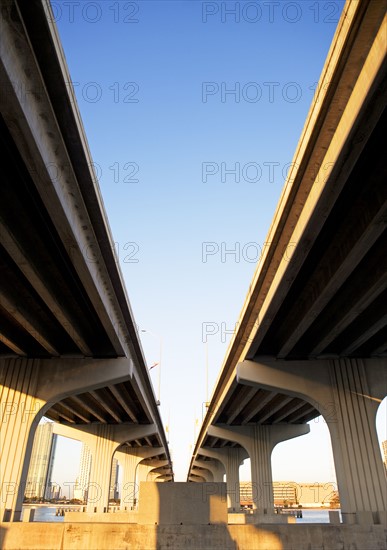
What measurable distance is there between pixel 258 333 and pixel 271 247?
208 inches

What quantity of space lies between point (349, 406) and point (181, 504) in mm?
8639

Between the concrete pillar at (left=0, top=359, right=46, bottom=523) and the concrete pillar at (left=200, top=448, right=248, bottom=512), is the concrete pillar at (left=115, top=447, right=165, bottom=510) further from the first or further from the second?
the concrete pillar at (left=0, top=359, right=46, bottom=523)

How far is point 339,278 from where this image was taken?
14.5 meters

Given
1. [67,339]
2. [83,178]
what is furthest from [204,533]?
[83,178]

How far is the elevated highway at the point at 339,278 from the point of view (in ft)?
28.9

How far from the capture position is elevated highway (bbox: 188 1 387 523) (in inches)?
347

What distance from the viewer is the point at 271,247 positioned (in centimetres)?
1551

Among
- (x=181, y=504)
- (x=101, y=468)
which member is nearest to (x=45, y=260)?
(x=181, y=504)

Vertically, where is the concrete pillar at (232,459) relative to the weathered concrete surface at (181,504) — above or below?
above

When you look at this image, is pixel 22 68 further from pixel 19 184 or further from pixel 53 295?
pixel 53 295

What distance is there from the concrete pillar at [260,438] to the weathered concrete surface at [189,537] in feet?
81.6

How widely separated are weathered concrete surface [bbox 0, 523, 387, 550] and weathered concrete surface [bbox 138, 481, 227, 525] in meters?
0.61

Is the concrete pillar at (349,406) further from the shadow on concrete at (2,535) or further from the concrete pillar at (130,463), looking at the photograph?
the concrete pillar at (130,463)

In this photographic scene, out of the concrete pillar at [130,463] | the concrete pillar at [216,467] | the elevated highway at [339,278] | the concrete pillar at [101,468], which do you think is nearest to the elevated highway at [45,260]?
the elevated highway at [339,278]
